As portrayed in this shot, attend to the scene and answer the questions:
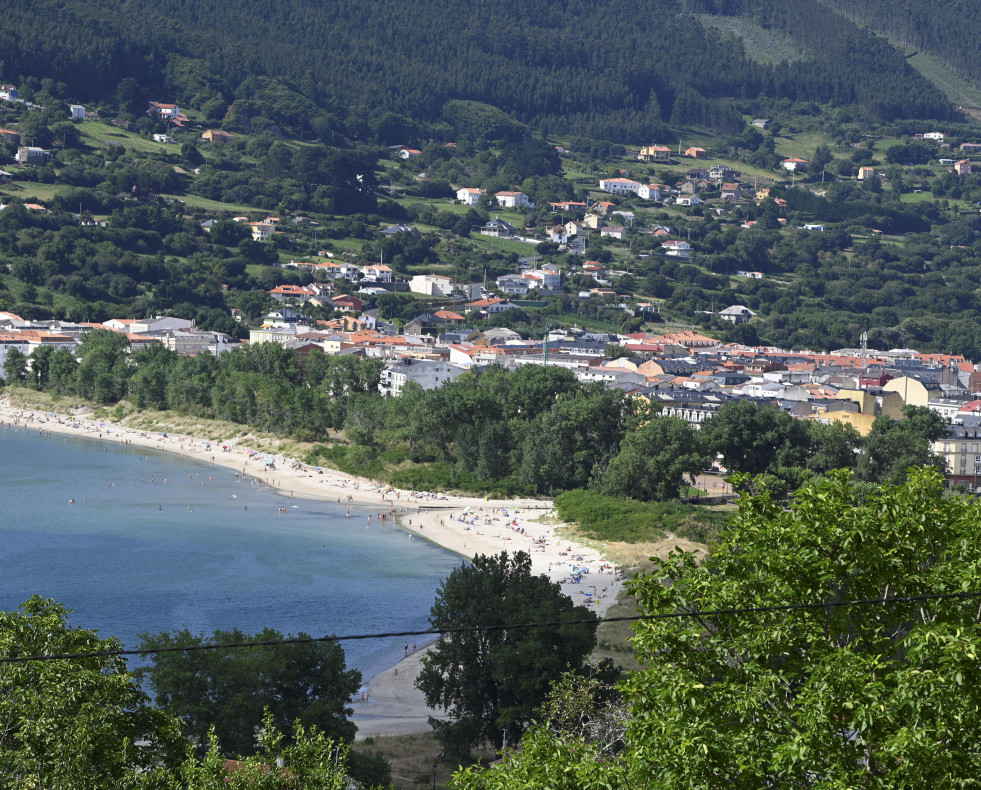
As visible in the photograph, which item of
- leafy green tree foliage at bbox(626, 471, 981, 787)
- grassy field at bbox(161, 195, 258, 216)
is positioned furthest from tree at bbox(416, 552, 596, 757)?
grassy field at bbox(161, 195, 258, 216)

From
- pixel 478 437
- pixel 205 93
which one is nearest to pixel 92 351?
pixel 478 437

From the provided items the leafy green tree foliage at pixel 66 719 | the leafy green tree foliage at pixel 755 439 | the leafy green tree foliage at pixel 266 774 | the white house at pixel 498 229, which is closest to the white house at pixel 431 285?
the white house at pixel 498 229

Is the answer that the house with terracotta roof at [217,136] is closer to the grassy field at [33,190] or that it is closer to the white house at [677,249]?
the grassy field at [33,190]

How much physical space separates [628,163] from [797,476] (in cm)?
10822

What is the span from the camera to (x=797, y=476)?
33.4 metres

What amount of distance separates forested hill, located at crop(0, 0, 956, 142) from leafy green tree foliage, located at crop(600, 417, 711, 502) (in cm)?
9816

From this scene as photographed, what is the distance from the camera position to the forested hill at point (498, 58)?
129 meters

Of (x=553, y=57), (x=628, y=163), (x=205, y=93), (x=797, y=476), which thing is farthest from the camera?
(x=553, y=57)

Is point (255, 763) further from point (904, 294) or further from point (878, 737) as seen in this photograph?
point (904, 294)

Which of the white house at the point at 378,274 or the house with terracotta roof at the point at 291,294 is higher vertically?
the white house at the point at 378,274

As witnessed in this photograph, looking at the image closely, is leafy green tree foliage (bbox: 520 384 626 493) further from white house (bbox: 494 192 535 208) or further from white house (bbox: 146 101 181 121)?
white house (bbox: 146 101 181 121)

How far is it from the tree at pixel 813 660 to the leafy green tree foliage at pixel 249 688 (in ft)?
24.0

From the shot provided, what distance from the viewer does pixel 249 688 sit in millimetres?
14664

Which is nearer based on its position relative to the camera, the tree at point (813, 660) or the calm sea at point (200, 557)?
the tree at point (813, 660)
